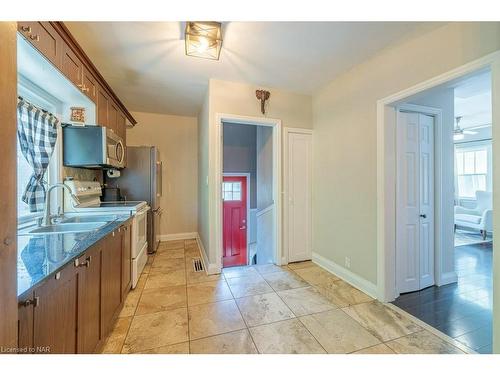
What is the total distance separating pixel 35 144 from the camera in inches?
70.8

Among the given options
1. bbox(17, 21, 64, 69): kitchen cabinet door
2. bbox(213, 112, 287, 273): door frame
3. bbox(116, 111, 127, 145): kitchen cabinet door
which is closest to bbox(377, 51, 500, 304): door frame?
bbox(213, 112, 287, 273): door frame

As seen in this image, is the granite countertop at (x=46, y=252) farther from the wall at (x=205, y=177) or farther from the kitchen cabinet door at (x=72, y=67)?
the wall at (x=205, y=177)

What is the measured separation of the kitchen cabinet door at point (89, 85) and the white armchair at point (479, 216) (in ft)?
24.0

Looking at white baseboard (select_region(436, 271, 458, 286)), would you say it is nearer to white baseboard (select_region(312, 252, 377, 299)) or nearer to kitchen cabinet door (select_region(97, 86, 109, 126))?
white baseboard (select_region(312, 252, 377, 299))

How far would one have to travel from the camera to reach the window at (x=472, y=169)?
567 cm

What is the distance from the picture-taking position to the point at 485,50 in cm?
145

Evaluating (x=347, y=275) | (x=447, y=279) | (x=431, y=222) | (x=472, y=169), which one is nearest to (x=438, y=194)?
(x=431, y=222)

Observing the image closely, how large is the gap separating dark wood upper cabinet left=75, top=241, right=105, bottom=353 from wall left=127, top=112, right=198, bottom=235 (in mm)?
3166

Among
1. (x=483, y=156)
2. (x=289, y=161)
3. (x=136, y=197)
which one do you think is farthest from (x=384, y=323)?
Result: (x=483, y=156)

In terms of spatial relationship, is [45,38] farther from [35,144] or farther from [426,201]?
Result: [426,201]

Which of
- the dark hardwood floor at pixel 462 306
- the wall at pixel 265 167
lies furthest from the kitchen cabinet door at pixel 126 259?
the dark hardwood floor at pixel 462 306

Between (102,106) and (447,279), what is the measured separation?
15.3 ft

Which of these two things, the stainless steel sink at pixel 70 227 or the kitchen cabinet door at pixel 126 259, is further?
the kitchen cabinet door at pixel 126 259
